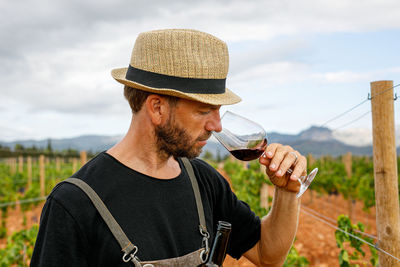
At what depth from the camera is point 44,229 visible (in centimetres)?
137

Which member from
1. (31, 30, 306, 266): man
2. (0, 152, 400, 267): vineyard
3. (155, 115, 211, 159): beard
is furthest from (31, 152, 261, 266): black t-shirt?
(0, 152, 400, 267): vineyard

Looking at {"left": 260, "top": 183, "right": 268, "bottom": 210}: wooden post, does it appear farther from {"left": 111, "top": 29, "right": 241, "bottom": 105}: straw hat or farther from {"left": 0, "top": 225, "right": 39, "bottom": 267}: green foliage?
{"left": 111, "top": 29, "right": 241, "bottom": 105}: straw hat

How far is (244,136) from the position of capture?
65.3 inches

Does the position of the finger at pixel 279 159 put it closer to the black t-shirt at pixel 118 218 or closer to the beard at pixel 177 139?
the beard at pixel 177 139

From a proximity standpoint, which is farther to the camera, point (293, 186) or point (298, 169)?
point (293, 186)

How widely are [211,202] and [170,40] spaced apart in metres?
0.78

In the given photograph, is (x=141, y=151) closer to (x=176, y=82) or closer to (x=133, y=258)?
(x=176, y=82)

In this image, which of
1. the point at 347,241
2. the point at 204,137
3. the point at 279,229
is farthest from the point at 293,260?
the point at 204,137

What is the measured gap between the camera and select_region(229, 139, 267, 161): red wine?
1.66 m

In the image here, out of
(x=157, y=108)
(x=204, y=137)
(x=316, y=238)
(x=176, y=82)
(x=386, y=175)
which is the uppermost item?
(x=176, y=82)

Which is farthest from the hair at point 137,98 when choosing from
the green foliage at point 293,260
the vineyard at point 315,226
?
the green foliage at point 293,260

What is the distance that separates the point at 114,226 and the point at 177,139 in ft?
1.41

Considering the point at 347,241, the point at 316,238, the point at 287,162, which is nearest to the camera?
the point at 287,162

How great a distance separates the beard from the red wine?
18 cm
